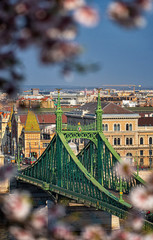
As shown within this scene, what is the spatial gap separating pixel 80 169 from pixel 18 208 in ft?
144

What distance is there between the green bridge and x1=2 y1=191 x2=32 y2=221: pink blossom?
127 ft

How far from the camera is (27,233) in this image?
570 cm

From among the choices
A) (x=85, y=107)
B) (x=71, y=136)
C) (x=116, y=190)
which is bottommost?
(x=116, y=190)

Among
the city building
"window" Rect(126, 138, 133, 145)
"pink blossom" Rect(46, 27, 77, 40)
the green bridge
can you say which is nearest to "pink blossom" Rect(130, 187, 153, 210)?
"pink blossom" Rect(46, 27, 77, 40)

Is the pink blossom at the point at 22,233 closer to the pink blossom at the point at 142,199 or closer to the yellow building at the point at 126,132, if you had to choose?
the pink blossom at the point at 142,199

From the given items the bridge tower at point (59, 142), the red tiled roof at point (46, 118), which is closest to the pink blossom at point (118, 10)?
the bridge tower at point (59, 142)

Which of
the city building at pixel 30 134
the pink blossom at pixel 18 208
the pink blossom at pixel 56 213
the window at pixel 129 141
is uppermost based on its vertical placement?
the city building at pixel 30 134

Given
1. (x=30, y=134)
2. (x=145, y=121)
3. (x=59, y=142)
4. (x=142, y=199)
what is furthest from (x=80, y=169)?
(x=30, y=134)

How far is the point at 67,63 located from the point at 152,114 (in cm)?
9708

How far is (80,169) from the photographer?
162 ft

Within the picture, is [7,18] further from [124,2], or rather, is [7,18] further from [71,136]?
[71,136]

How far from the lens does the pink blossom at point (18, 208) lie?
5.58 meters

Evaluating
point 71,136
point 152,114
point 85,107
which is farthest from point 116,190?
point 152,114

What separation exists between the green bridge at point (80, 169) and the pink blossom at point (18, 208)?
38.8 meters
